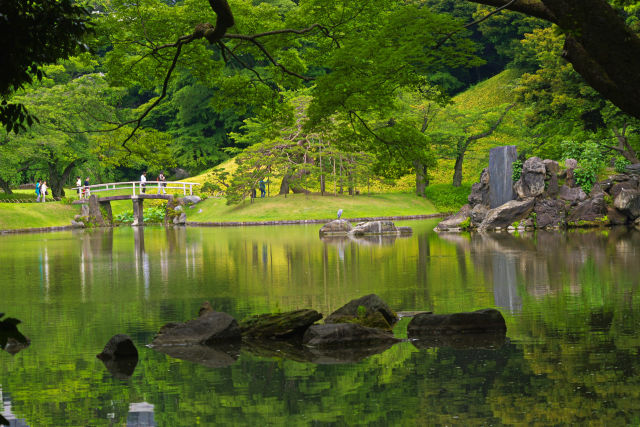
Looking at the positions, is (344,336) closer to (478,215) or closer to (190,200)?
(478,215)

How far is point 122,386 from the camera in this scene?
8.70 m

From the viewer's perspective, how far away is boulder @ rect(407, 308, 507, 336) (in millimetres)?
10953

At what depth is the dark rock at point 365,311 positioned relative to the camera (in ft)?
38.5

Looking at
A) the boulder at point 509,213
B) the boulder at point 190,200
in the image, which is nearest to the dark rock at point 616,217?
the boulder at point 509,213

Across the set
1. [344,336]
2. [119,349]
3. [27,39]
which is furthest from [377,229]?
[27,39]

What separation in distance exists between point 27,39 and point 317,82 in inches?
394

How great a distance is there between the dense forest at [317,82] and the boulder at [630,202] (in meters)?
1.63

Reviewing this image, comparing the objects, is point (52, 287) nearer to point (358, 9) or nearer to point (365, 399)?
point (358, 9)

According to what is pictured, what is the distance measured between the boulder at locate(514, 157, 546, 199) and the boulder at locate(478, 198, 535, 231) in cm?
39

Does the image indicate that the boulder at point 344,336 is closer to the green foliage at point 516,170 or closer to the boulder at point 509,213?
the boulder at point 509,213

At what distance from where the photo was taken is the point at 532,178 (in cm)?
3353

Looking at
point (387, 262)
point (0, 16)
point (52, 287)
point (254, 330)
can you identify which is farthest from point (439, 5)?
point (0, 16)

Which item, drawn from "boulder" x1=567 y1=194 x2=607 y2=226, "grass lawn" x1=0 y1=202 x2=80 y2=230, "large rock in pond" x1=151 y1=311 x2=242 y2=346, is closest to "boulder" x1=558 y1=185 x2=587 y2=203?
"boulder" x1=567 y1=194 x2=607 y2=226

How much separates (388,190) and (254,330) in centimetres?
5014
